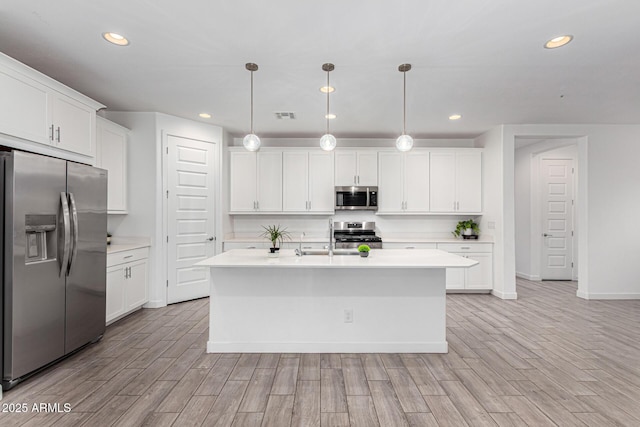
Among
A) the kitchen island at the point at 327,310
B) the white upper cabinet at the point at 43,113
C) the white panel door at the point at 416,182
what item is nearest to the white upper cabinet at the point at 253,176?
the white panel door at the point at 416,182

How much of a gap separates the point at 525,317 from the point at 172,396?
13.1ft

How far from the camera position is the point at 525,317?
3947 mm

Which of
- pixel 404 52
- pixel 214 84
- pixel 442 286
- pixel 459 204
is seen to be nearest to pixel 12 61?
pixel 214 84

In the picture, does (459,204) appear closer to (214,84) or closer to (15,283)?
(214,84)

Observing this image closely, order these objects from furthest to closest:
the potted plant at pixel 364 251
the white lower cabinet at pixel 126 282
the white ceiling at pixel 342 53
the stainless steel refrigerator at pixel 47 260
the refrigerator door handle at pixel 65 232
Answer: the white lower cabinet at pixel 126 282 → the potted plant at pixel 364 251 → the refrigerator door handle at pixel 65 232 → the stainless steel refrigerator at pixel 47 260 → the white ceiling at pixel 342 53

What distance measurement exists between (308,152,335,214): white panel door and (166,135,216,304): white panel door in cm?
158

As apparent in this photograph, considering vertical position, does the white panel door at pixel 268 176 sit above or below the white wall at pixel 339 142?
below

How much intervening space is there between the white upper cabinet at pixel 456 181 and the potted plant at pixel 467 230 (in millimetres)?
217

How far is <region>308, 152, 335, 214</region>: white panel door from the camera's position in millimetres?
5336

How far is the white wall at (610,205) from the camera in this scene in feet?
15.8

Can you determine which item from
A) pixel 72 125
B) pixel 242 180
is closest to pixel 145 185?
pixel 72 125

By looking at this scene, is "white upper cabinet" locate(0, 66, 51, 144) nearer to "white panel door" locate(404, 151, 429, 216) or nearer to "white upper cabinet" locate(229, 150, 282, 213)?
→ "white upper cabinet" locate(229, 150, 282, 213)

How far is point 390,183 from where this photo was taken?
5.37 m

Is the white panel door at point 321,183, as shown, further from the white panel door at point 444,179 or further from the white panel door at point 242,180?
the white panel door at point 444,179
